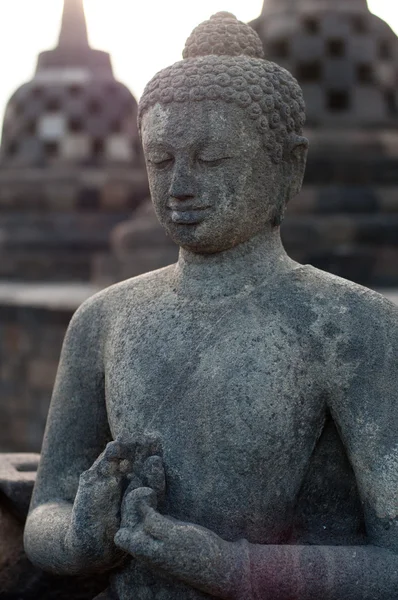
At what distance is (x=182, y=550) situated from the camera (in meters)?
2.11

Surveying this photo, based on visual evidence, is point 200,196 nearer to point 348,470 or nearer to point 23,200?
point 348,470

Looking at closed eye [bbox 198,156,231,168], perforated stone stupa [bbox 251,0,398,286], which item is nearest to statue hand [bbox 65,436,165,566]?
closed eye [bbox 198,156,231,168]

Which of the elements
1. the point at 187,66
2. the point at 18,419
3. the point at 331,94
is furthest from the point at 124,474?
the point at 331,94

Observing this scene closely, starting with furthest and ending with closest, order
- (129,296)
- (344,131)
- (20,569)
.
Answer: (344,131) < (20,569) < (129,296)

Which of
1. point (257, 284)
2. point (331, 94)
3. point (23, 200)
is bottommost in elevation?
point (23, 200)

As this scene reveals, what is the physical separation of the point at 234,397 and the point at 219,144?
638 mm

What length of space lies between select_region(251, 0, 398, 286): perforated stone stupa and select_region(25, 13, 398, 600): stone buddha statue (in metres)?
4.34

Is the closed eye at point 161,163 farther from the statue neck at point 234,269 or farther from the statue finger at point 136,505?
the statue finger at point 136,505

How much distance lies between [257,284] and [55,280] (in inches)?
324

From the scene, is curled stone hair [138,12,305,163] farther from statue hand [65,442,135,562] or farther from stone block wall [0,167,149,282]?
stone block wall [0,167,149,282]

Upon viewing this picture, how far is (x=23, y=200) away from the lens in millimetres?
10703

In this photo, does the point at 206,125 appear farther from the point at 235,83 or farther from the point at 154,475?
the point at 154,475

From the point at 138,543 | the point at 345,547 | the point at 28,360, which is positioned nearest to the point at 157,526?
the point at 138,543

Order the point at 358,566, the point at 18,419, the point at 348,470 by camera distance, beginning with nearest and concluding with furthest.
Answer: the point at 358,566
the point at 348,470
the point at 18,419
